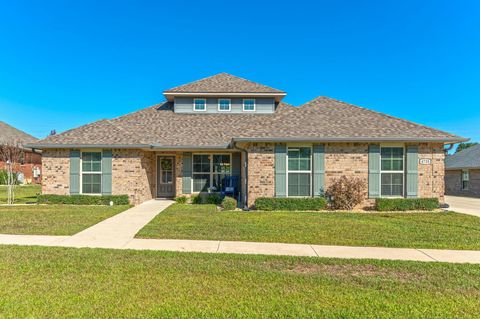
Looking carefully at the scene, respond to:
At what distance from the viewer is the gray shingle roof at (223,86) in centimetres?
1795

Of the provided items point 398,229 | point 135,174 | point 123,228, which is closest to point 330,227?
point 398,229

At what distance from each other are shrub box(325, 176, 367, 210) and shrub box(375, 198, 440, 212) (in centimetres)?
73

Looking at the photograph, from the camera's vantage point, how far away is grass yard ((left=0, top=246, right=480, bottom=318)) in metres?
3.59

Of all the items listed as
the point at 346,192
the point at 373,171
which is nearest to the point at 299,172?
the point at 346,192

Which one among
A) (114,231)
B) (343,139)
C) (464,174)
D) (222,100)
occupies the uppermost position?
(222,100)

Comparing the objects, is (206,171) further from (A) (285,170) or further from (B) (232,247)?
(B) (232,247)

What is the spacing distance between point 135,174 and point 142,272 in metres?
9.38

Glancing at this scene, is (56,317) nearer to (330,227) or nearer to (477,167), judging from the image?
(330,227)

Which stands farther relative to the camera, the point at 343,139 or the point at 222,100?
the point at 222,100

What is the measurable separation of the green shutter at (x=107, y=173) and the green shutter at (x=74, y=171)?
1.19 m

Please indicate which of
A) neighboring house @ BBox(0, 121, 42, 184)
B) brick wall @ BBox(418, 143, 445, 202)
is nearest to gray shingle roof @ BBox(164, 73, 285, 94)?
brick wall @ BBox(418, 143, 445, 202)

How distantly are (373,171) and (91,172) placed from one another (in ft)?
40.9

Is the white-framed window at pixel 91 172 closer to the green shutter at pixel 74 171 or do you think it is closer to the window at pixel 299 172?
the green shutter at pixel 74 171

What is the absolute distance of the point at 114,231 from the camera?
8.07 meters
